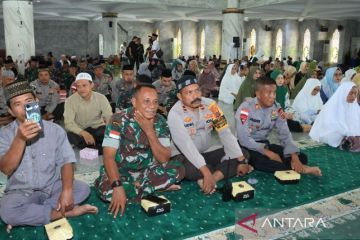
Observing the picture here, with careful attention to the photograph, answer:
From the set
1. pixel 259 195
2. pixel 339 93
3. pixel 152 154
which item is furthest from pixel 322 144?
pixel 152 154

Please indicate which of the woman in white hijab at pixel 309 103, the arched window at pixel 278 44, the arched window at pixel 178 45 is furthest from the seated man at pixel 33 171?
the arched window at pixel 178 45

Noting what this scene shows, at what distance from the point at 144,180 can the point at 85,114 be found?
5.60ft

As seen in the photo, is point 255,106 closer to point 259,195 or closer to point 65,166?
point 259,195

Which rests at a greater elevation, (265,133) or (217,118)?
(217,118)

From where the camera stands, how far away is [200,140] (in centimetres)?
308

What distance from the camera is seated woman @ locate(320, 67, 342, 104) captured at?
239 inches

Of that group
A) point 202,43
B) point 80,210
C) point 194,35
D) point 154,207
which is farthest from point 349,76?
point 194,35

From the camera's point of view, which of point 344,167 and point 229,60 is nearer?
point 344,167

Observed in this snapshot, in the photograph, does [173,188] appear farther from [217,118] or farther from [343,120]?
[343,120]

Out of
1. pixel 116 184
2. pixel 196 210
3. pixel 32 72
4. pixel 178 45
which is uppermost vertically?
pixel 178 45

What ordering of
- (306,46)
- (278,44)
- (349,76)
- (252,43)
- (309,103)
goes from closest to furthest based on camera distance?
(309,103), (349,76), (306,46), (278,44), (252,43)

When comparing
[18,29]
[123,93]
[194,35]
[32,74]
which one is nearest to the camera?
[123,93]

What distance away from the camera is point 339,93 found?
4.29m

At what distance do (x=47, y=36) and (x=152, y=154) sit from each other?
812 inches
